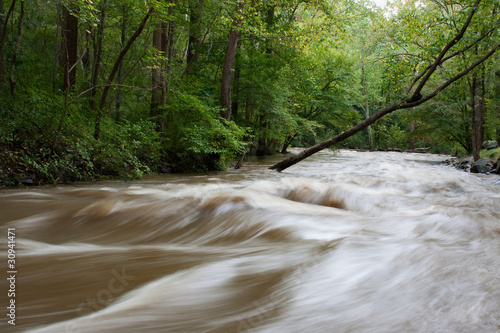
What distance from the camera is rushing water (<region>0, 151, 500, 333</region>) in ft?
5.71

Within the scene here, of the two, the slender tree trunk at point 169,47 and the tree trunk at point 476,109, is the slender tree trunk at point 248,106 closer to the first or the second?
the slender tree trunk at point 169,47

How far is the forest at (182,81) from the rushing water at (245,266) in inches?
92.5

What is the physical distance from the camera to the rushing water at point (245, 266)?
174 cm

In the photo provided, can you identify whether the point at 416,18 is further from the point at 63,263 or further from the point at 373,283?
the point at 63,263

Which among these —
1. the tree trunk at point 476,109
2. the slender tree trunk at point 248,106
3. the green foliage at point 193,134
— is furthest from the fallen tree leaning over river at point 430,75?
the slender tree trunk at point 248,106

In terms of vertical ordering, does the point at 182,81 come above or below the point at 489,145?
above

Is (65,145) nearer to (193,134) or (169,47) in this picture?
(193,134)

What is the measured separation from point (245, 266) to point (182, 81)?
9480 millimetres

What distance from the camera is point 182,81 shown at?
36.2 feet

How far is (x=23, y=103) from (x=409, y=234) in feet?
22.8

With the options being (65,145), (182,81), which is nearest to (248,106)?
(182,81)

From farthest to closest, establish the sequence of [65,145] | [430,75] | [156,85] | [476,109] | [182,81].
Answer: [476,109]
[182,81]
[156,85]
[430,75]
[65,145]

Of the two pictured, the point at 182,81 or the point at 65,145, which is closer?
the point at 65,145

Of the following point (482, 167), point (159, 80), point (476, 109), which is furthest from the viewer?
point (476, 109)
